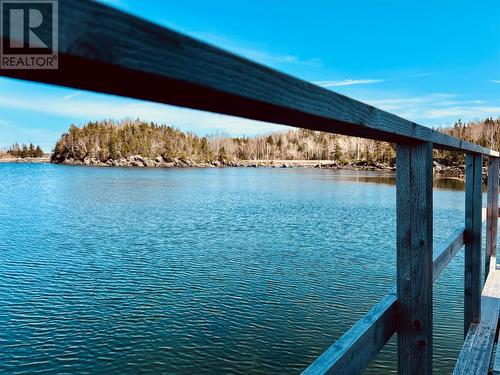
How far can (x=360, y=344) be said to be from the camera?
1.57 metres

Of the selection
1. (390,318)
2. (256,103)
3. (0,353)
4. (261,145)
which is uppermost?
(261,145)

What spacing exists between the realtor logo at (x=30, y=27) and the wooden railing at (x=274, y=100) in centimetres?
1

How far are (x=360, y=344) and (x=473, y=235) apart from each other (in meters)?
3.20

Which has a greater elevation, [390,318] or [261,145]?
[261,145]

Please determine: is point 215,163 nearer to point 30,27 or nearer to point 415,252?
point 415,252

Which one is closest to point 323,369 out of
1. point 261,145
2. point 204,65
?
point 204,65

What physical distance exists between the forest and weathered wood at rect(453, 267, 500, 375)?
8929cm

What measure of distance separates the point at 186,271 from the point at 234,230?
6711mm

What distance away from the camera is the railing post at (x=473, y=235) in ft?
13.8

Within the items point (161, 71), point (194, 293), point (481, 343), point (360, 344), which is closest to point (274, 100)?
point (161, 71)

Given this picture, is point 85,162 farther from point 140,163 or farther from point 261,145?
point 261,145

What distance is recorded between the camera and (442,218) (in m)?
22.0

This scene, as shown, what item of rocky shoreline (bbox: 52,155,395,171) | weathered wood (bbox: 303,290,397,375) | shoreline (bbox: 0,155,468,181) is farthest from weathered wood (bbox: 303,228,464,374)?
rocky shoreline (bbox: 52,155,395,171)

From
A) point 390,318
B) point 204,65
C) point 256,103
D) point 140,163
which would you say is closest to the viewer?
point 204,65
